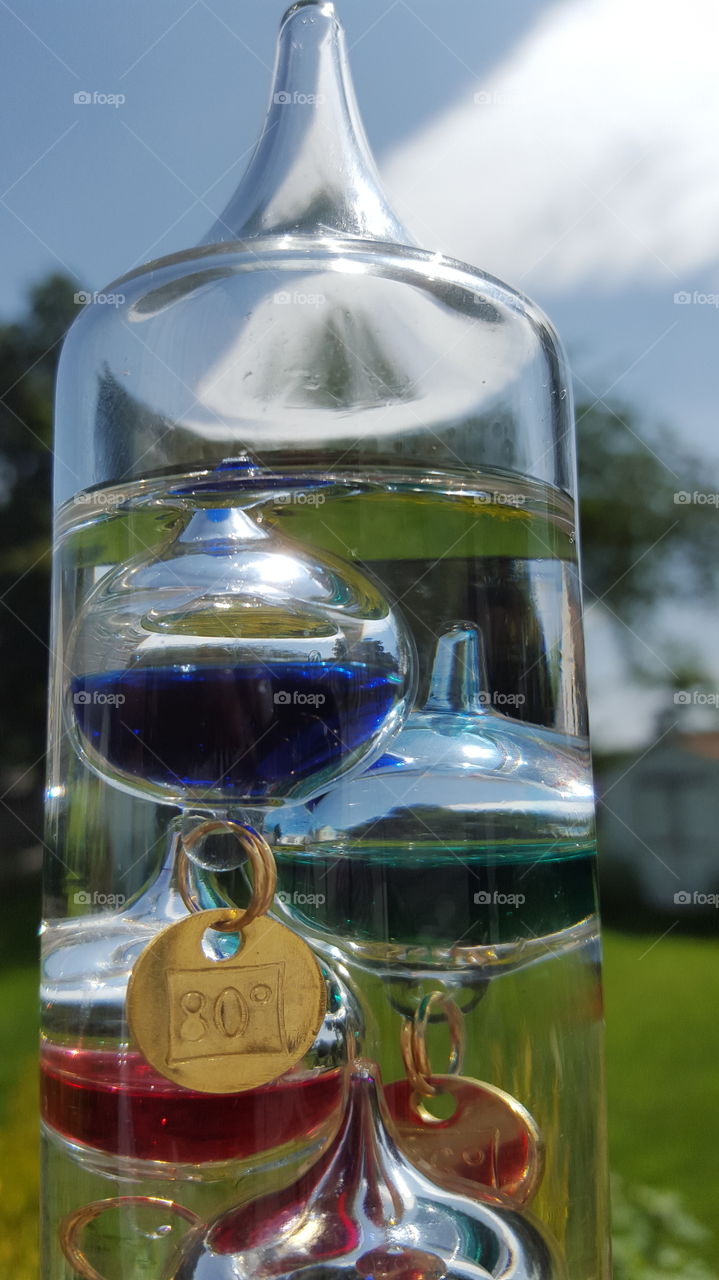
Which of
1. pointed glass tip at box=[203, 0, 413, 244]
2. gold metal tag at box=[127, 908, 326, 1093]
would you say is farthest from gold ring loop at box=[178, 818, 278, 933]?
pointed glass tip at box=[203, 0, 413, 244]

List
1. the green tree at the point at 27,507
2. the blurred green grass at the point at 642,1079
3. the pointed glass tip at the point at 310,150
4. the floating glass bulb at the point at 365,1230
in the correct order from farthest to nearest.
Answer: the green tree at the point at 27,507, the blurred green grass at the point at 642,1079, the pointed glass tip at the point at 310,150, the floating glass bulb at the point at 365,1230

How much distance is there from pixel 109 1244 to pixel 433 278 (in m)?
0.34

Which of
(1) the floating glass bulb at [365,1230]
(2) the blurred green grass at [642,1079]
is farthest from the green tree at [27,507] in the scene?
(1) the floating glass bulb at [365,1230]

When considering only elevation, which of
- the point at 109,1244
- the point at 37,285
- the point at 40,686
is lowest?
the point at 109,1244

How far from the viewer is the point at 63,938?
40cm

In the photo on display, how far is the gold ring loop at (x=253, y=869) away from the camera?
13.1 inches

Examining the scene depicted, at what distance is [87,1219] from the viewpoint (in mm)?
374

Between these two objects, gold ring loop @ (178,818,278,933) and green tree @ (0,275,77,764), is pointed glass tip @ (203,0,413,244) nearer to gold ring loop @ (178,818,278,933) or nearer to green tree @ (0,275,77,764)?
gold ring loop @ (178,818,278,933)

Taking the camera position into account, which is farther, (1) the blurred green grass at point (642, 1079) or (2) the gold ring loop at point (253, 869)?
(1) the blurred green grass at point (642, 1079)

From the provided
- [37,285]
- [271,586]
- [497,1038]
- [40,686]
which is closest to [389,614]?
[271,586]

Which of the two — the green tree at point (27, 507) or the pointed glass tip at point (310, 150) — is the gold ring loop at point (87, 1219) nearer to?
the pointed glass tip at point (310, 150)

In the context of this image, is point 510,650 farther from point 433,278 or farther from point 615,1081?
point 615,1081

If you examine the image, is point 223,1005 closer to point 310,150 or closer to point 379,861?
point 379,861

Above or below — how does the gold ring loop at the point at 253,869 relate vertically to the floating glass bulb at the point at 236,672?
below
